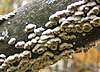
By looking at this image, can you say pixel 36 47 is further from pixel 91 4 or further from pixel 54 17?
pixel 91 4

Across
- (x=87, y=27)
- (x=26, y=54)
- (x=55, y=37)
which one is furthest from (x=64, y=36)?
(x=26, y=54)

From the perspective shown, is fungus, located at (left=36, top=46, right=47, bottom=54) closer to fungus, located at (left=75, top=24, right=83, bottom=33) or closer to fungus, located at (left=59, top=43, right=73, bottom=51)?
fungus, located at (left=59, top=43, right=73, bottom=51)

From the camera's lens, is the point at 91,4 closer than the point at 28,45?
Yes

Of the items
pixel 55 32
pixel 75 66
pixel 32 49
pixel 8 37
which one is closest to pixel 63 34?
pixel 55 32

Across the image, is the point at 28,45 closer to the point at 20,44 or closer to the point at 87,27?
the point at 20,44

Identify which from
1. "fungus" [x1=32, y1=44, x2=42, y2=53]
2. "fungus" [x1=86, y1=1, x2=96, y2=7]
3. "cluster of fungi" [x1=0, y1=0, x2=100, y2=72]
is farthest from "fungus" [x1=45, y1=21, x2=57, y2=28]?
"fungus" [x1=86, y1=1, x2=96, y2=7]

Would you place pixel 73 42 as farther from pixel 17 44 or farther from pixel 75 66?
pixel 75 66

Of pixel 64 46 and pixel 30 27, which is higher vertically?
pixel 30 27

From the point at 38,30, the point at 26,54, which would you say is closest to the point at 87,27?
the point at 38,30

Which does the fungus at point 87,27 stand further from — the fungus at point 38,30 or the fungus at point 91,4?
the fungus at point 38,30
